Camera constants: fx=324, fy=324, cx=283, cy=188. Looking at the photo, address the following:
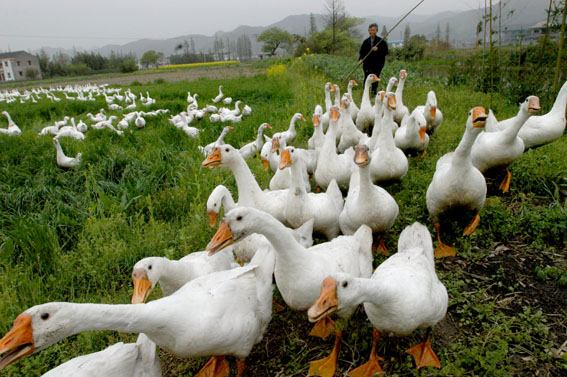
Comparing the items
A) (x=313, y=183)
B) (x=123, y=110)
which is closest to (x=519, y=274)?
(x=313, y=183)

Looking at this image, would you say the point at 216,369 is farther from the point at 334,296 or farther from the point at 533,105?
the point at 533,105

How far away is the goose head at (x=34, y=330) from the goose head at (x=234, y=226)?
785 mm

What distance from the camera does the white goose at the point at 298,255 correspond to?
2.04 meters

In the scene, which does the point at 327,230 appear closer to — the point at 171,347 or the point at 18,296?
the point at 171,347

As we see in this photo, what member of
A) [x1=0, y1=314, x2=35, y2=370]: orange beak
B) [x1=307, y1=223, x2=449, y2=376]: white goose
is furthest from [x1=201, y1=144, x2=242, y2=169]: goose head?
[x1=0, y1=314, x2=35, y2=370]: orange beak

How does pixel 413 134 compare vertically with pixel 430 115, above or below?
below

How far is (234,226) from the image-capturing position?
2031 mm

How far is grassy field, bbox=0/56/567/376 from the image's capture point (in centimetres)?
240

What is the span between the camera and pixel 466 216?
381 cm

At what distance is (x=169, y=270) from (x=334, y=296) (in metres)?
1.39

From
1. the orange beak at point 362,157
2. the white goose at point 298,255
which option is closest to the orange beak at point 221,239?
the white goose at point 298,255

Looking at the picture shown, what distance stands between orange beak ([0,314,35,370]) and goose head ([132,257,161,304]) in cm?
57

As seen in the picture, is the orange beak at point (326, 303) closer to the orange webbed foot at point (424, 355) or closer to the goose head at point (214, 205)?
the orange webbed foot at point (424, 355)

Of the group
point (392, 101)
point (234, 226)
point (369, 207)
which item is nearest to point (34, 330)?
point (234, 226)
